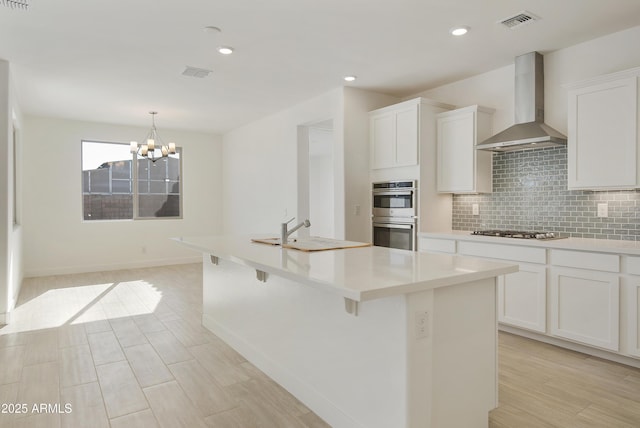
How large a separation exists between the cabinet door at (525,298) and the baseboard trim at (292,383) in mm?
2110

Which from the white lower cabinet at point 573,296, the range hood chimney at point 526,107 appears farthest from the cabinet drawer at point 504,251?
the range hood chimney at point 526,107

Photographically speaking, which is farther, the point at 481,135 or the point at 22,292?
the point at 22,292

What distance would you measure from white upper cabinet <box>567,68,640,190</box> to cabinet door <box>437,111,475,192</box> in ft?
3.12

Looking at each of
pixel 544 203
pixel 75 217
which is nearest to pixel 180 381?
pixel 544 203

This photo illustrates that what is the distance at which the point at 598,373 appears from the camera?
2834mm

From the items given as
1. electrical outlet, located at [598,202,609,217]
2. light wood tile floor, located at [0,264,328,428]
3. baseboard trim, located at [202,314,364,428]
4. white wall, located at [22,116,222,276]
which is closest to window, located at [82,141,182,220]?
white wall, located at [22,116,222,276]

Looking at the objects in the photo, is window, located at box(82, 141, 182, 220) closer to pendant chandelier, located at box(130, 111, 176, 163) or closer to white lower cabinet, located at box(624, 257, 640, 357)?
pendant chandelier, located at box(130, 111, 176, 163)

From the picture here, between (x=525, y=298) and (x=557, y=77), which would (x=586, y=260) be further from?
(x=557, y=77)

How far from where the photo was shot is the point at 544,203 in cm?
387

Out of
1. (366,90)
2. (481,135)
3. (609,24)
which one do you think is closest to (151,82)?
(366,90)

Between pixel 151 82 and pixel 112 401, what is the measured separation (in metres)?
3.58

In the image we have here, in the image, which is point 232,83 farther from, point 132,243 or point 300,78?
point 132,243

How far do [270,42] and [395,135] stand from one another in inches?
71.8

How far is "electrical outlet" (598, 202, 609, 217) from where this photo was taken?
3.43 metres
